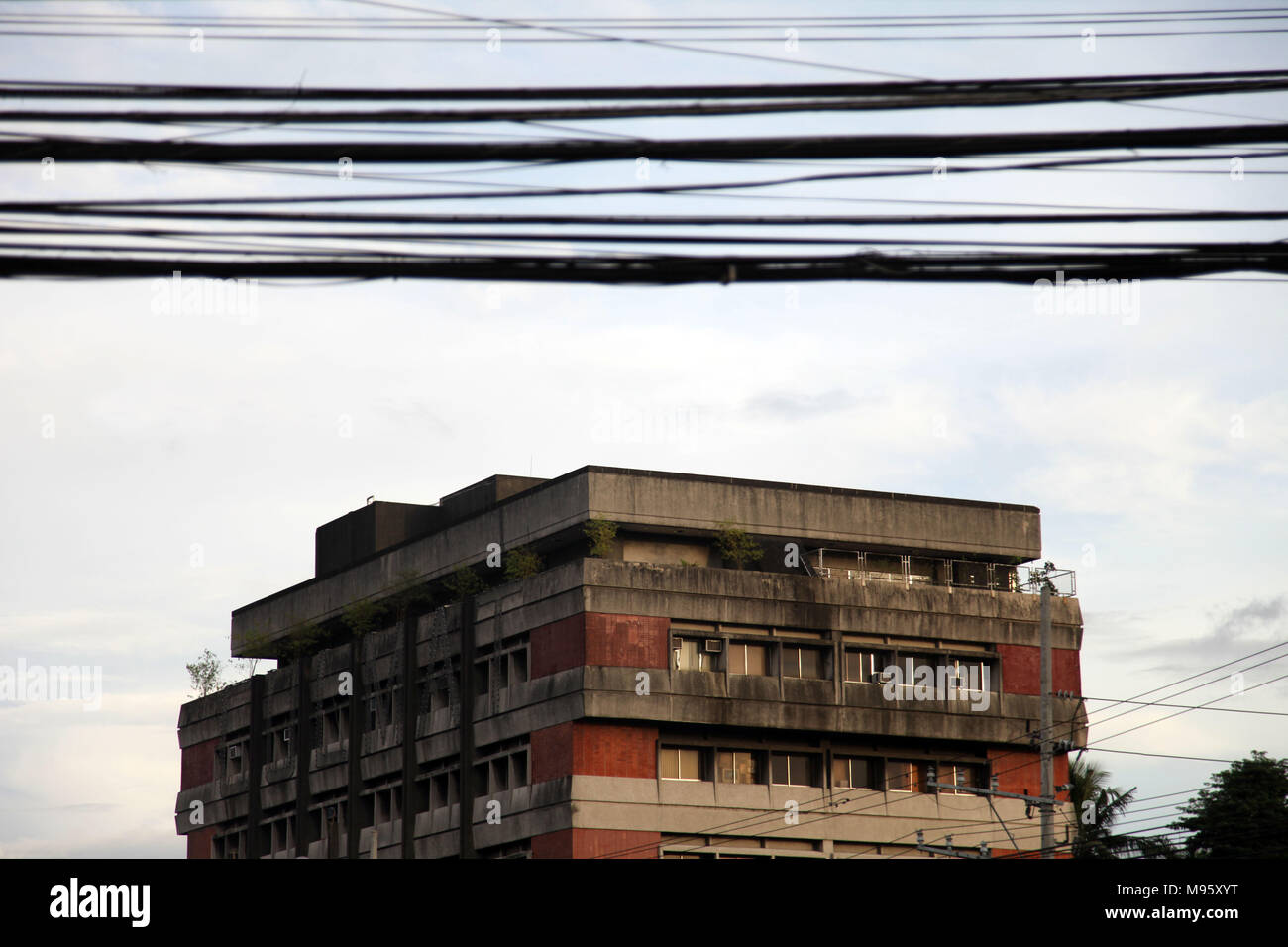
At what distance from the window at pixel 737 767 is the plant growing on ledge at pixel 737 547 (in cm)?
645

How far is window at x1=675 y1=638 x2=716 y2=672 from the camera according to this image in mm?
55125

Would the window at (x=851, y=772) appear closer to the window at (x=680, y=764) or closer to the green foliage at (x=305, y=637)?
the window at (x=680, y=764)

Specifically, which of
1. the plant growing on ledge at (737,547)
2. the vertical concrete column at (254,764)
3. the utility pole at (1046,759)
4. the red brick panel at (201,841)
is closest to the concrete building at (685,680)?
the plant growing on ledge at (737,547)

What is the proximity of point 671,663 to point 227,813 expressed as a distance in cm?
2580

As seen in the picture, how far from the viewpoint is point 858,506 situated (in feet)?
198

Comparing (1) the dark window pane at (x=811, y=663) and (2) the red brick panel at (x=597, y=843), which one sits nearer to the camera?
(2) the red brick panel at (x=597, y=843)

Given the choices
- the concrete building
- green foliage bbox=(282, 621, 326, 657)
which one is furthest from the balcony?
green foliage bbox=(282, 621, 326, 657)

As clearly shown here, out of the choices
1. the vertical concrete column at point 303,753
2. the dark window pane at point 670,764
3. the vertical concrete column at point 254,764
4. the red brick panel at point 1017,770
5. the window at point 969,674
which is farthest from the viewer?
the vertical concrete column at point 254,764

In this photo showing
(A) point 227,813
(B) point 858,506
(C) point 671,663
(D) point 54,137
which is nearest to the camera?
(D) point 54,137

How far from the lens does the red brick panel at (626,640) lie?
2108 inches

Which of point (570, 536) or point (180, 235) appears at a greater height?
point (570, 536)
